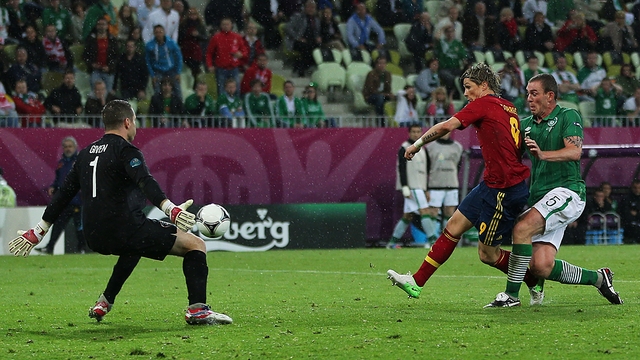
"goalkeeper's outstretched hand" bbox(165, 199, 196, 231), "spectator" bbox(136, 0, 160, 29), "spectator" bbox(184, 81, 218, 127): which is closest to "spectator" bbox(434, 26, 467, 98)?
"spectator" bbox(184, 81, 218, 127)

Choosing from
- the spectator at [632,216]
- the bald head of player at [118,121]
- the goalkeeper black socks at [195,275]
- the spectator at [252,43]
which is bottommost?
the spectator at [632,216]

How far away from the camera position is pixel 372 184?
19672 millimetres

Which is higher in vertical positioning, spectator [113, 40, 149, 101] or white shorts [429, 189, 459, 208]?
spectator [113, 40, 149, 101]

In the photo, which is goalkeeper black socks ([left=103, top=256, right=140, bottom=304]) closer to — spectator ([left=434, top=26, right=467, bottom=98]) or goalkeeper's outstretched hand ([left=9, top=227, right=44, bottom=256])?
goalkeeper's outstretched hand ([left=9, top=227, right=44, bottom=256])

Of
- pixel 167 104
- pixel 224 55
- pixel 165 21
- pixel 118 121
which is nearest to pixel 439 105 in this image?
pixel 224 55

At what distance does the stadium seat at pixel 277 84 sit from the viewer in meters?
21.1

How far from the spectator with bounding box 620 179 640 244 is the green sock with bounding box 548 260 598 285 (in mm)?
11227

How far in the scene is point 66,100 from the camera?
18281 millimetres

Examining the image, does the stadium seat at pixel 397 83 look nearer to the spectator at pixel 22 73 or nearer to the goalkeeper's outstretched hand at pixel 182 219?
the spectator at pixel 22 73

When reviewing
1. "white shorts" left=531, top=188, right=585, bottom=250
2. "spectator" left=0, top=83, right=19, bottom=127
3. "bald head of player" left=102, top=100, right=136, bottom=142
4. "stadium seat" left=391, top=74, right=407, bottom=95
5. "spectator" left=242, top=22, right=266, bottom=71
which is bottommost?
"white shorts" left=531, top=188, right=585, bottom=250

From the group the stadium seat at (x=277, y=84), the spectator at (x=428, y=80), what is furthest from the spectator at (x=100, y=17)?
the spectator at (x=428, y=80)

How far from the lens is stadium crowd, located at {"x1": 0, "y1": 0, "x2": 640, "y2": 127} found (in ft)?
62.2

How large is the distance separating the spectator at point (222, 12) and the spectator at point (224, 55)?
3.40 ft

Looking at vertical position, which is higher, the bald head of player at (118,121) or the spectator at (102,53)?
the spectator at (102,53)
